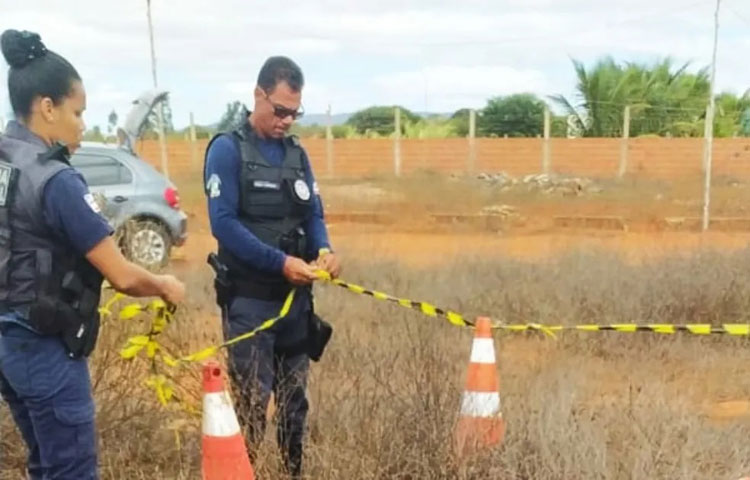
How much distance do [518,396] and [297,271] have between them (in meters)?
1.38

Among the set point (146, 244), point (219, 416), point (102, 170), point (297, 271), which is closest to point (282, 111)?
point (297, 271)

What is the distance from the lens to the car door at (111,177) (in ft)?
32.1

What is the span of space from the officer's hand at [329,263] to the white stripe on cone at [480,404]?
68 cm

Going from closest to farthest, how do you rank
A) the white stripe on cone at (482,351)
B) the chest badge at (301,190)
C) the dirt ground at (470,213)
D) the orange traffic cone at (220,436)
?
1. the orange traffic cone at (220,436)
2. the chest badge at (301,190)
3. the white stripe on cone at (482,351)
4. the dirt ground at (470,213)

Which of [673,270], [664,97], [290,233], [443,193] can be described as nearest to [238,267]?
[290,233]

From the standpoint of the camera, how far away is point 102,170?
10039 millimetres

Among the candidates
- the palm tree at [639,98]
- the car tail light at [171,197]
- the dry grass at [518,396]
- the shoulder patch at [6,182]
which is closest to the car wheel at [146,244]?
the car tail light at [171,197]

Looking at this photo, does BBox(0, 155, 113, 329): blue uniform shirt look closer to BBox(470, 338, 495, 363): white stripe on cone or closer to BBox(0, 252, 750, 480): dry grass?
BBox(0, 252, 750, 480): dry grass

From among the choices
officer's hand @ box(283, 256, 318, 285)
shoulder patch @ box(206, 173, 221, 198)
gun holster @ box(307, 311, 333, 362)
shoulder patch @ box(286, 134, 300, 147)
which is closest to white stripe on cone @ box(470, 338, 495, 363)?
gun holster @ box(307, 311, 333, 362)

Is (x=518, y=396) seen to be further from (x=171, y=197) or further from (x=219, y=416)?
(x=171, y=197)

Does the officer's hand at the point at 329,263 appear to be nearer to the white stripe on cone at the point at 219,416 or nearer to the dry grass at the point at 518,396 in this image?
the dry grass at the point at 518,396

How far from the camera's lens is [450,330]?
565 centimetres

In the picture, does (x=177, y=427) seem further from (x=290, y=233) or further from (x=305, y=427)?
(x=290, y=233)

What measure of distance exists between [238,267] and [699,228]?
12344mm
